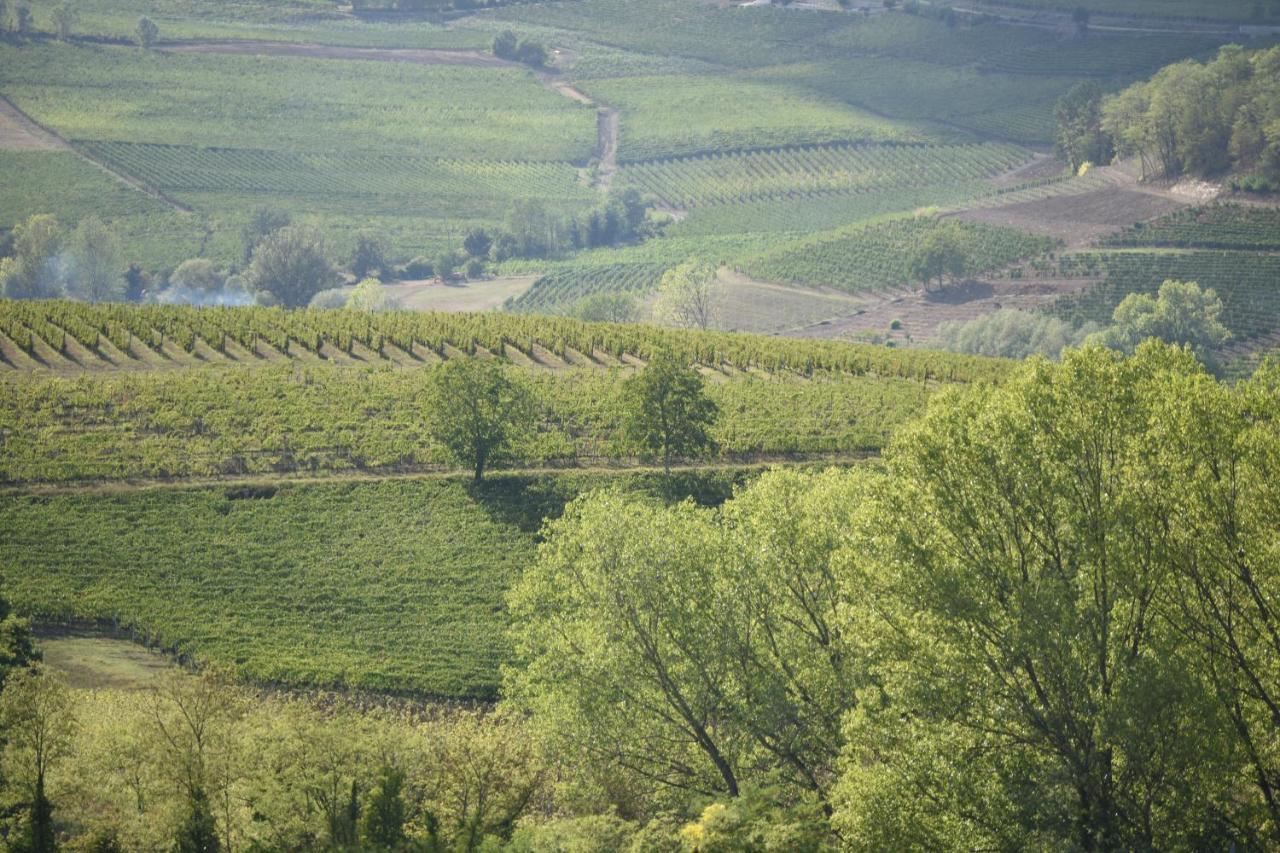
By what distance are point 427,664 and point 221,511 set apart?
18.7 metres

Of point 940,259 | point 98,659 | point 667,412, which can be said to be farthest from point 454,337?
point 940,259

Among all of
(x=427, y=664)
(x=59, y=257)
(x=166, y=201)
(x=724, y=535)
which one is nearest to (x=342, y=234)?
(x=166, y=201)

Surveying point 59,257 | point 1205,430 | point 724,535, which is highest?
point 1205,430

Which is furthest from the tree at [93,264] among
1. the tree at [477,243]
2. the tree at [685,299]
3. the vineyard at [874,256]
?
the vineyard at [874,256]

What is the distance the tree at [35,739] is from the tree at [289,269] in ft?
409

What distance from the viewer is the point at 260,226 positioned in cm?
18975

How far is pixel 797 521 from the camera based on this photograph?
48.8m

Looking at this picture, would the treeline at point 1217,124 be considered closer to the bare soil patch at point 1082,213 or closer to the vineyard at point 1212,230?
the vineyard at point 1212,230

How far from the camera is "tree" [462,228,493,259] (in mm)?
197125

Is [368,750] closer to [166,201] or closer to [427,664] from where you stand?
[427,664]

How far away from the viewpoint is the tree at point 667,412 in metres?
81.8

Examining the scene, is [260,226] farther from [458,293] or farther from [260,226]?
[458,293]

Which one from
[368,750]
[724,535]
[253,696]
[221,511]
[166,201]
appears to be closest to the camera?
[368,750]

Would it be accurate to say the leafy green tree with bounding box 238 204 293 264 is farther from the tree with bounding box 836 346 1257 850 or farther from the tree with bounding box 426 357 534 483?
the tree with bounding box 836 346 1257 850
